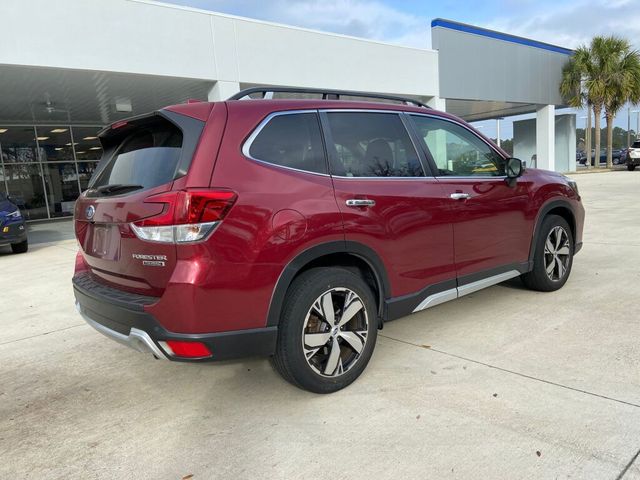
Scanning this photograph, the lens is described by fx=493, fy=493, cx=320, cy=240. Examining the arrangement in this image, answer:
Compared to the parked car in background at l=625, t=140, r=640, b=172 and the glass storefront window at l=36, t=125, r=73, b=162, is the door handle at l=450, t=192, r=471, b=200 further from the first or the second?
the parked car in background at l=625, t=140, r=640, b=172

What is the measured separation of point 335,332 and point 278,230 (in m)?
0.77

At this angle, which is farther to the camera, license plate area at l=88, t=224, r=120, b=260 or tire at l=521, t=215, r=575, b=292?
tire at l=521, t=215, r=575, b=292

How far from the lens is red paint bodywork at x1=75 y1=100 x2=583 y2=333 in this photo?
2.58m

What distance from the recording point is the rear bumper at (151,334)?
8.62 feet

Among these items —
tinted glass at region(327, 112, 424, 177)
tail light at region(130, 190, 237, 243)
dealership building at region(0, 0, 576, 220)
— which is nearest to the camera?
Answer: tail light at region(130, 190, 237, 243)

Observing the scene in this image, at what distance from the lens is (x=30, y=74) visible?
1061 centimetres

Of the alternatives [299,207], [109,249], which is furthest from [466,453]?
[109,249]

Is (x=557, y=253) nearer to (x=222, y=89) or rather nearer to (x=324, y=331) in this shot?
(x=324, y=331)

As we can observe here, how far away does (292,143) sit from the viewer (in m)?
3.03

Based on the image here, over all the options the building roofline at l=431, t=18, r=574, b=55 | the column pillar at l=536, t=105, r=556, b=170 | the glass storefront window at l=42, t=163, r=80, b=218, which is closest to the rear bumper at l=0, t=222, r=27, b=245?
the glass storefront window at l=42, t=163, r=80, b=218

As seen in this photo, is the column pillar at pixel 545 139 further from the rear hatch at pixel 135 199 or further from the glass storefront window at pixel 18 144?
the rear hatch at pixel 135 199

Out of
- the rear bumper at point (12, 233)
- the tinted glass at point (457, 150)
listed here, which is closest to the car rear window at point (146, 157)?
the tinted glass at point (457, 150)

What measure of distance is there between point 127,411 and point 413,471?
1.83m

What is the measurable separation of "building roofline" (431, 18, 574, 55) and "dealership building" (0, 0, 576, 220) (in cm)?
6
